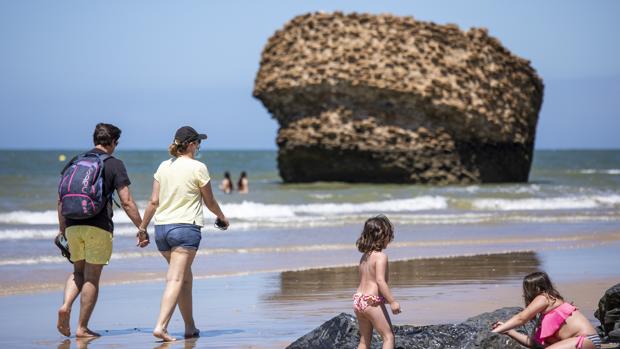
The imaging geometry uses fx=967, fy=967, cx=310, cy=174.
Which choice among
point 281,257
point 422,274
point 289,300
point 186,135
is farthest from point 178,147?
point 281,257

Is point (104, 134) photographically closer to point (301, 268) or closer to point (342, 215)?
point (301, 268)

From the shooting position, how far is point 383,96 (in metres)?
33.4

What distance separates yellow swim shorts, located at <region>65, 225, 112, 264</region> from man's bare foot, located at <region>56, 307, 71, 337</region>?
1.32ft

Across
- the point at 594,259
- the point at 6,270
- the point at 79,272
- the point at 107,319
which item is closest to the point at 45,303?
the point at 107,319

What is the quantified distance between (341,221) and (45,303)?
472 inches

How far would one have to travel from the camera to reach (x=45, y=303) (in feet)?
30.6

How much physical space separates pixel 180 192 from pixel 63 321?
1.31 m

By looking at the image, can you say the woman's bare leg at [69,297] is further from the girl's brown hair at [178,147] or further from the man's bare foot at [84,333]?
the girl's brown hair at [178,147]

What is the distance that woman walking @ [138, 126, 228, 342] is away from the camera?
22.8 feet

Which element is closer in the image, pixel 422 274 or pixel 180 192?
pixel 180 192

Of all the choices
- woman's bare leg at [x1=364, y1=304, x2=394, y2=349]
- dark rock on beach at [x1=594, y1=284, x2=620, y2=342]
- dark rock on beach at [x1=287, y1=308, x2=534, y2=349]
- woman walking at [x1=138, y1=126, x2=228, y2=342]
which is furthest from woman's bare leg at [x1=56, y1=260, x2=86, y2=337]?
dark rock on beach at [x1=594, y1=284, x2=620, y2=342]

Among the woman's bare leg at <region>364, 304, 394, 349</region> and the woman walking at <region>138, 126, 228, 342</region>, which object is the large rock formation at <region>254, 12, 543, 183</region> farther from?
the woman's bare leg at <region>364, 304, 394, 349</region>

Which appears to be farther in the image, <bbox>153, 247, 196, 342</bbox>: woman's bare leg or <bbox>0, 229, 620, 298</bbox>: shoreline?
<bbox>0, 229, 620, 298</bbox>: shoreline

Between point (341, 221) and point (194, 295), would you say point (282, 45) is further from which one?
point (194, 295)
